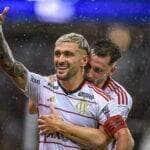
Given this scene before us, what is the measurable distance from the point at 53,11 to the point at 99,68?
1301mm

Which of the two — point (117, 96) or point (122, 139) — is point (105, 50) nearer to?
point (117, 96)

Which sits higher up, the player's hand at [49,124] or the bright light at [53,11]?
the bright light at [53,11]

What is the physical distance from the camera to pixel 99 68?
299 centimetres

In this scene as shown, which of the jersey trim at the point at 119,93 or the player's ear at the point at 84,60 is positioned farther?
the jersey trim at the point at 119,93

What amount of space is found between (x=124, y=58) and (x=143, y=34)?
22cm

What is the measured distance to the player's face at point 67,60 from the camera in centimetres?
258

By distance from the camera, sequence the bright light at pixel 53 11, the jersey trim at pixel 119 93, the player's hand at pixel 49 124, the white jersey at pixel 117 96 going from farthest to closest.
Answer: the bright light at pixel 53 11, the jersey trim at pixel 119 93, the white jersey at pixel 117 96, the player's hand at pixel 49 124

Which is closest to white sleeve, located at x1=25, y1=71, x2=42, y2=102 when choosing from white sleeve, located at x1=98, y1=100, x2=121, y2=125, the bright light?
white sleeve, located at x1=98, y1=100, x2=121, y2=125

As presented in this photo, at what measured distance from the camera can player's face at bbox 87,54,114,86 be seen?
9.68 ft

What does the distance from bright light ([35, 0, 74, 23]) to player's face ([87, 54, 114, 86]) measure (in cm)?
126

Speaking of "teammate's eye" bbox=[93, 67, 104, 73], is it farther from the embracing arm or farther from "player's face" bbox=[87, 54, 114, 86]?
the embracing arm

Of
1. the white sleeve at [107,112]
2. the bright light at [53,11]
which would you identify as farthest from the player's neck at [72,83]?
the bright light at [53,11]

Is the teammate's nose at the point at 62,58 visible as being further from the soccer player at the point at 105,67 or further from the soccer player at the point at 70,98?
the soccer player at the point at 105,67

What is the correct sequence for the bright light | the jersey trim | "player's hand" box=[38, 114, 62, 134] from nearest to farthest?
"player's hand" box=[38, 114, 62, 134]
the jersey trim
the bright light
